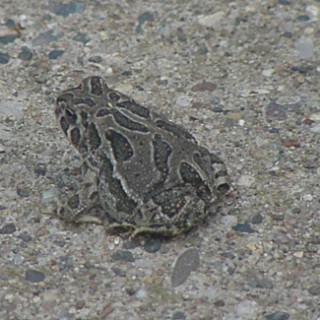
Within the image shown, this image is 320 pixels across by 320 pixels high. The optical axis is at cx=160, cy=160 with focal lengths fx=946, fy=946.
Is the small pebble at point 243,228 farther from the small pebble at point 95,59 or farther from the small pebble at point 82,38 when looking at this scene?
the small pebble at point 82,38

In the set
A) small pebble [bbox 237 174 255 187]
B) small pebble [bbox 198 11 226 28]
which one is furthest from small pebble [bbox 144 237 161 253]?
small pebble [bbox 198 11 226 28]

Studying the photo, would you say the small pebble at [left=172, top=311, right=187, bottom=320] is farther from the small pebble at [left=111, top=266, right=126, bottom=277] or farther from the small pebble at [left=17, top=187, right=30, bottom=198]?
the small pebble at [left=17, top=187, right=30, bottom=198]

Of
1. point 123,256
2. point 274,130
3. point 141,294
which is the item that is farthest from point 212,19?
point 141,294

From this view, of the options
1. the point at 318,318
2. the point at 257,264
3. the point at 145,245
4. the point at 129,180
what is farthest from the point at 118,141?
the point at 318,318

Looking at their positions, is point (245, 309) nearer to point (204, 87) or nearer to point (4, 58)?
point (204, 87)

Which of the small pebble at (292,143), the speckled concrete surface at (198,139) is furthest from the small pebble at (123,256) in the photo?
the small pebble at (292,143)

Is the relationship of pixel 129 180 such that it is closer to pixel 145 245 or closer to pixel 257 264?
pixel 145 245
